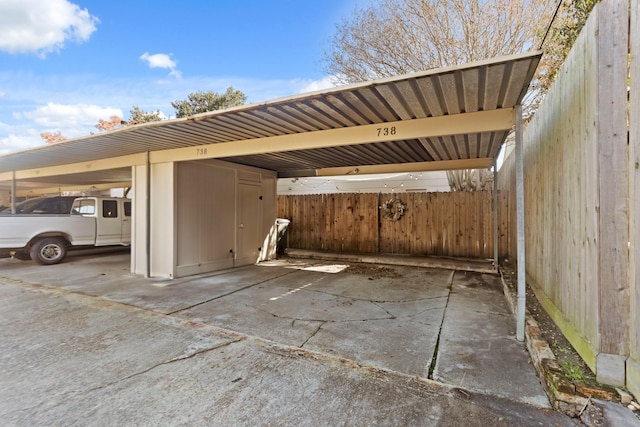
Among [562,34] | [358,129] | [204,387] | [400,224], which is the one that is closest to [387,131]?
[358,129]

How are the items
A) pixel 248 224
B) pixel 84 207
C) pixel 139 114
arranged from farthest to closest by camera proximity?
1. pixel 139 114
2. pixel 84 207
3. pixel 248 224

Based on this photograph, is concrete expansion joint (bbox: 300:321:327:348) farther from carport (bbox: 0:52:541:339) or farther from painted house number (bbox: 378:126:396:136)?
painted house number (bbox: 378:126:396:136)

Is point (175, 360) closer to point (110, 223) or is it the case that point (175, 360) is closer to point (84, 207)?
point (110, 223)

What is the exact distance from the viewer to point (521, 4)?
8.32m

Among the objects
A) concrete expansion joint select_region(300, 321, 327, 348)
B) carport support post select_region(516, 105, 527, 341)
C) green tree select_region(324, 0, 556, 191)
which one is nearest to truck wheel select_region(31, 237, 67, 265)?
concrete expansion joint select_region(300, 321, 327, 348)

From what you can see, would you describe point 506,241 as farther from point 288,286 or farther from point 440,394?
point 440,394

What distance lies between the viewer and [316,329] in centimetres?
354

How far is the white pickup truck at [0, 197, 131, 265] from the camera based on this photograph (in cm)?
712

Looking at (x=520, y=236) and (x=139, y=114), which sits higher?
(x=139, y=114)

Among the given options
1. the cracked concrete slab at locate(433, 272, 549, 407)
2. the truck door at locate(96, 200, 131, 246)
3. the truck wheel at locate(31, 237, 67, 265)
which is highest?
the truck door at locate(96, 200, 131, 246)

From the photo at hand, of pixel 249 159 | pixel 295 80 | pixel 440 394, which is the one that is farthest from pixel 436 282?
pixel 295 80

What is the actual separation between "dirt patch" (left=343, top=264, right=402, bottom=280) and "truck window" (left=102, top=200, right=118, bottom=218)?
6899 millimetres

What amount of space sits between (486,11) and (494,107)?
7.32 m

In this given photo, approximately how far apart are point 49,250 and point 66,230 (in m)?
0.64
